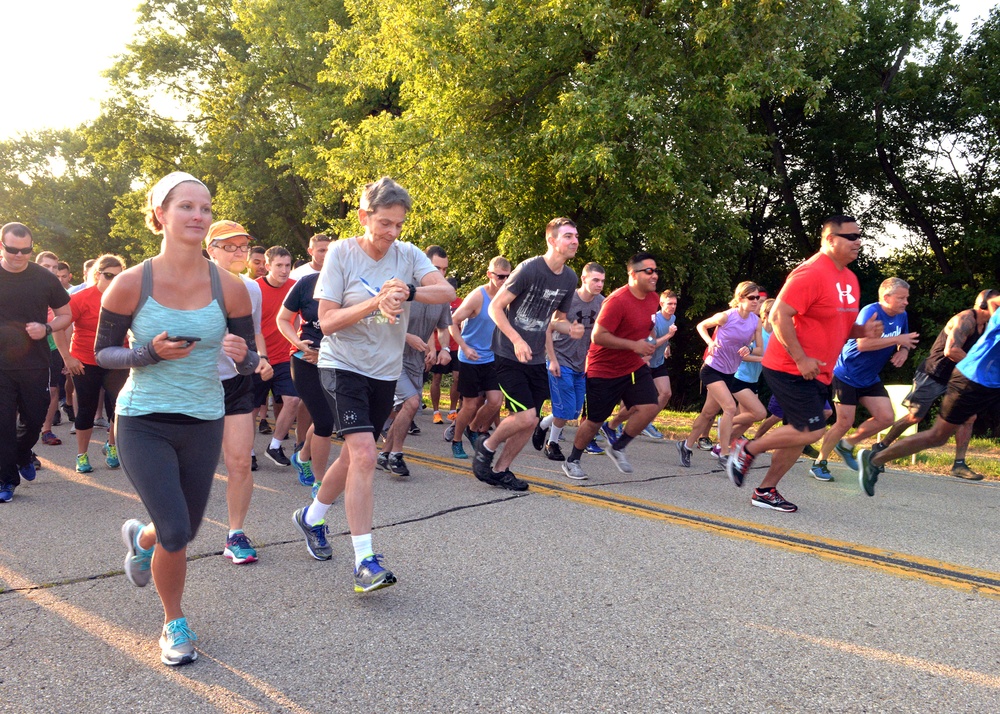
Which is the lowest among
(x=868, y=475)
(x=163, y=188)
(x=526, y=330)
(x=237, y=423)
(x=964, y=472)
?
(x=964, y=472)

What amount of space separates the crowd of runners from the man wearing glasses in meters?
0.01

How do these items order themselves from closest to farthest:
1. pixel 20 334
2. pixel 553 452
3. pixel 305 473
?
pixel 20 334 → pixel 305 473 → pixel 553 452

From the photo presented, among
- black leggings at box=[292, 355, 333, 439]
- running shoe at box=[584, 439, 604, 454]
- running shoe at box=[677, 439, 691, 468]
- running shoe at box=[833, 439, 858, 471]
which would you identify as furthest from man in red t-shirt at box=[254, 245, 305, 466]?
running shoe at box=[833, 439, 858, 471]

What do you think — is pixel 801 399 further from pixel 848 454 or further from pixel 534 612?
pixel 534 612

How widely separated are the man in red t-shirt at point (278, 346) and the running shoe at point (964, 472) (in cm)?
661

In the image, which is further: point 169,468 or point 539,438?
point 539,438

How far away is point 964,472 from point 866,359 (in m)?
1.62

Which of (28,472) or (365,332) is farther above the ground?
(365,332)

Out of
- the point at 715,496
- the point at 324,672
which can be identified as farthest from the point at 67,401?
the point at 324,672

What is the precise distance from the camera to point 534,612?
394 cm

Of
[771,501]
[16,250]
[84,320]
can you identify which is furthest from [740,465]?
[84,320]

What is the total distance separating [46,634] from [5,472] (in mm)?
3445

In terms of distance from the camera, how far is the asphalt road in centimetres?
310

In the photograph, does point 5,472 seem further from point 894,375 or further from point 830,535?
point 894,375
